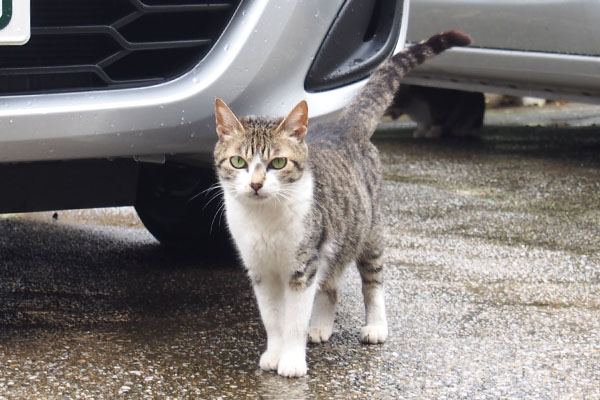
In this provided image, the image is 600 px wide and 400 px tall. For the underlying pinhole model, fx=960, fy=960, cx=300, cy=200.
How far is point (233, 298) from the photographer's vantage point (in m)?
3.20

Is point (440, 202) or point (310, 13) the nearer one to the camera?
point (310, 13)

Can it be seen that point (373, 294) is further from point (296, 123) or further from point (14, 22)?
point (14, 22)

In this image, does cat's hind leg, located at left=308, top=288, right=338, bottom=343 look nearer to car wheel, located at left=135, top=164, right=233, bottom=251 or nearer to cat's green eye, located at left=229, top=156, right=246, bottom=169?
cat's green eye, located at left=229, top=156, right=246, bottom=169

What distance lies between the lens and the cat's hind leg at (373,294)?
2.76 m

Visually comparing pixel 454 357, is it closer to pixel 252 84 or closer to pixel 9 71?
pixel 252 84

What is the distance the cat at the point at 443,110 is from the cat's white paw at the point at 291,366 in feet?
15.8

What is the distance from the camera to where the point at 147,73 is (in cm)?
269

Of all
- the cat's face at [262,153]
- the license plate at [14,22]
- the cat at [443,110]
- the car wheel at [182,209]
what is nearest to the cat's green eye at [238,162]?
the cat's face at [262,153]

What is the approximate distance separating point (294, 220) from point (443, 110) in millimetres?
4844

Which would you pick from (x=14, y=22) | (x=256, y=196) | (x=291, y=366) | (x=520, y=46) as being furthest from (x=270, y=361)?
(x=520, y=46)

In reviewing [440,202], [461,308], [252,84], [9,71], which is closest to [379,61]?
[252,84]

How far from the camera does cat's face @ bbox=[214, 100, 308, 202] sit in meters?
2.42

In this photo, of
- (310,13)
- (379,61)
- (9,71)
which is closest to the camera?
(9,71)

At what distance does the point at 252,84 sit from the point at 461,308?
101cm
